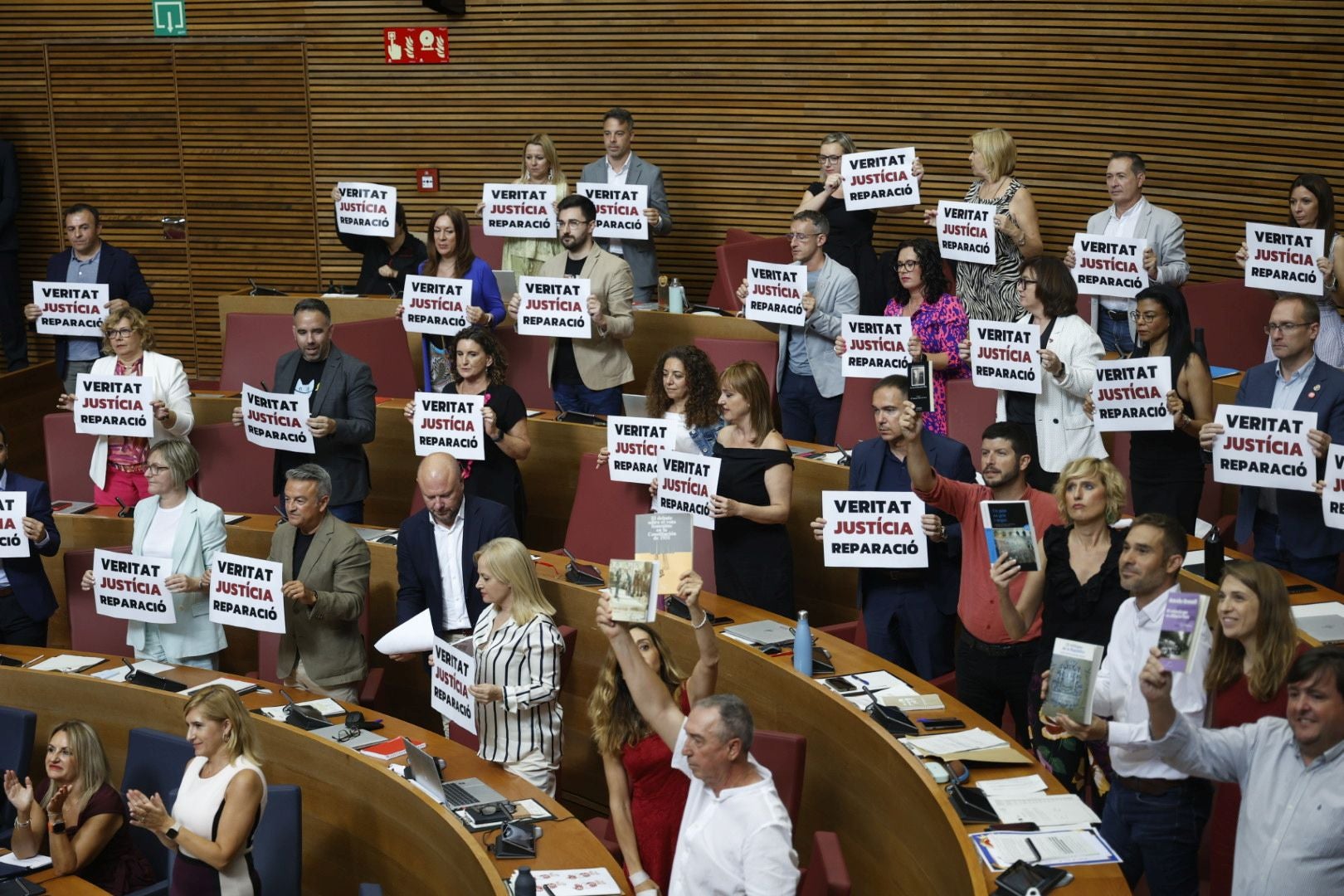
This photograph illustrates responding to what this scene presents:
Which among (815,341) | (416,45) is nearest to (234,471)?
(815,341)

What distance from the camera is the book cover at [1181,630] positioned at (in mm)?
3400

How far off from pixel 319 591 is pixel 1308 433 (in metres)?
3.76

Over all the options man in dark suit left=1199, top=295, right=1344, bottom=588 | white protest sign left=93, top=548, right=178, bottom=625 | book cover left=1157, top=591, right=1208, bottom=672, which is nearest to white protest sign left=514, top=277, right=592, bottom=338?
white protest sign left=93, top=548, right=178, bottom=625

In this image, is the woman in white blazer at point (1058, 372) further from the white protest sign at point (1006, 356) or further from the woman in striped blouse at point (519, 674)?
the woman in striped blouse at point (519, 674)

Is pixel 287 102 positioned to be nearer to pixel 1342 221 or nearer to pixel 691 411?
pixel 691 411

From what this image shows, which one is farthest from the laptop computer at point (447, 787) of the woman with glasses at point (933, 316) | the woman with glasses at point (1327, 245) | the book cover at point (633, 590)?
the woman with glasses at point (1327, 245)

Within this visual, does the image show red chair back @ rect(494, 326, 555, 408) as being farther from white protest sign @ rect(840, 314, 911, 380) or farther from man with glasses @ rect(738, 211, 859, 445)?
white protest sign @ rect(840, 314, 911, 380)

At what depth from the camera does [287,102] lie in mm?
11305

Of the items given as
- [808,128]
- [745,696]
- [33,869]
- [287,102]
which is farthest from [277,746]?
[287,102]

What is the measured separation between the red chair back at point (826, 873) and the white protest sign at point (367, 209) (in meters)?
5.71

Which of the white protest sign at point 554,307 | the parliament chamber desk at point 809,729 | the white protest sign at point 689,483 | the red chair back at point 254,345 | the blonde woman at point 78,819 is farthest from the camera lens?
the red chair back at point 254,345

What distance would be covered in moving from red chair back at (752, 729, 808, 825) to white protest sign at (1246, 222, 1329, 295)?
12.1 ft

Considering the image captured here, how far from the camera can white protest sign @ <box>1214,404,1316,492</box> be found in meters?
5.39

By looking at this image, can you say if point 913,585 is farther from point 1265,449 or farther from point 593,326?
point 593,326
